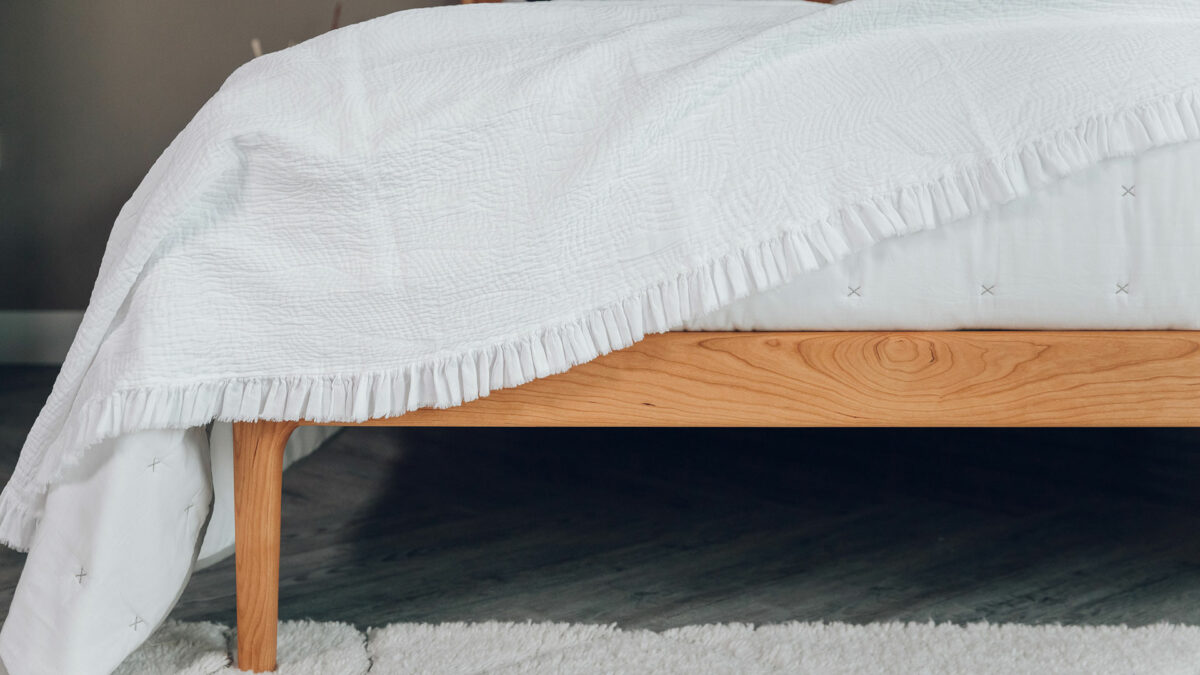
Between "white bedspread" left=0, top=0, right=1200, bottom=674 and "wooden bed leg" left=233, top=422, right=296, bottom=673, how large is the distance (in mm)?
39

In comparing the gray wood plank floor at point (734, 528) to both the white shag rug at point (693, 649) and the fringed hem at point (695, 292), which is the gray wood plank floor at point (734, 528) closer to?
the white shag rug at point (693, 649)

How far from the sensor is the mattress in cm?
79

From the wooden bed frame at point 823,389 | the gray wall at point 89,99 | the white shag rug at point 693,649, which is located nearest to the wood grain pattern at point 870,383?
the wooden bed frame at point 823,389

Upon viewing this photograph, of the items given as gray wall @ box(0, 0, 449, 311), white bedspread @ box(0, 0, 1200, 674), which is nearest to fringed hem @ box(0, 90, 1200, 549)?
white bedspread @ box(0, 0, 1200, 674)

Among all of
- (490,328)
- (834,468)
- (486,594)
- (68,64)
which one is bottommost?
(834,468)

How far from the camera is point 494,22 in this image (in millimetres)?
942

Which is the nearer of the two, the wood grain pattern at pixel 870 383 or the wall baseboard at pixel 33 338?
the wood grain pattern at pixel 870 383

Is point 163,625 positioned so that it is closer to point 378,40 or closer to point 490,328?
point 490,328

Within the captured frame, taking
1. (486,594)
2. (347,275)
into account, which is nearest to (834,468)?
(486,594)

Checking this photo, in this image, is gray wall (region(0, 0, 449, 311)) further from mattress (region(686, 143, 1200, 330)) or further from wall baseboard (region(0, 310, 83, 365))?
mattress (region(686, 143, 1200, 330))

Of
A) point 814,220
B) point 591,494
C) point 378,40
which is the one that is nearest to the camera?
point 814,220

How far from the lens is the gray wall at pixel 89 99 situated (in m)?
2.22

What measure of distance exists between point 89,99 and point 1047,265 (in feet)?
6.86

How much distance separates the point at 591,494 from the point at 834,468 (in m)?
0.36
